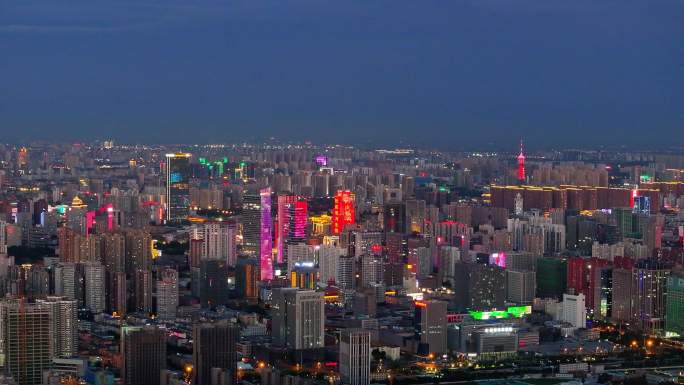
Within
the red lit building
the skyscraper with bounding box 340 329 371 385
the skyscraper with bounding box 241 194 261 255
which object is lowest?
the skyscraper with bounding box 340 329 371 385

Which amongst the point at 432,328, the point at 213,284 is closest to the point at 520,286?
the point at 432,328

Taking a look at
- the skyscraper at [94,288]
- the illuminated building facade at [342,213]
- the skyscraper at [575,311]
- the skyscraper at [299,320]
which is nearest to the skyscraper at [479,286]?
the skyscraper at [575,311]

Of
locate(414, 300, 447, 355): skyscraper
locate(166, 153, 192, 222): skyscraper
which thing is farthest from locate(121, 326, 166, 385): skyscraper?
locate(166, 153, 192, 222): skyscraper

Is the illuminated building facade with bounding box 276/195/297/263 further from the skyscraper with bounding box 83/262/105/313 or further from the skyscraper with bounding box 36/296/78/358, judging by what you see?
the skyscraper with bounding box 36/296/78/358

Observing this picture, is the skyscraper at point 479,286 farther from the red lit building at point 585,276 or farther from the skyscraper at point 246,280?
the skyscraper at point 246,280

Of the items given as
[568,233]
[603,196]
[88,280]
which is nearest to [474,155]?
[603,196]

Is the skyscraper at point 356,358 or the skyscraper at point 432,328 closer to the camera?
the skyscraper at point 356,358
